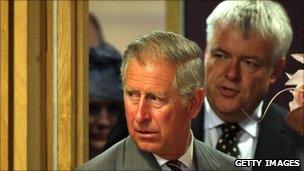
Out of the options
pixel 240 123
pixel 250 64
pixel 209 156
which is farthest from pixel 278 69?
pixel 209 156

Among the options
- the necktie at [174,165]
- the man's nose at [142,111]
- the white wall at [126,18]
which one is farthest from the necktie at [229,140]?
the white wall at [126,18]

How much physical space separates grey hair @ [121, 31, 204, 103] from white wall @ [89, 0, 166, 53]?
3 centimetres

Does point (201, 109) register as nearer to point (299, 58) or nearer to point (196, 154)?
point (196, 154)

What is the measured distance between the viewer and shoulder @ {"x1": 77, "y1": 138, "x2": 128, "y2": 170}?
184cm

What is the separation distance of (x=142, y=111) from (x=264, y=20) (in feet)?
1.31

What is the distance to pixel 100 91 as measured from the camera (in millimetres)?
1852

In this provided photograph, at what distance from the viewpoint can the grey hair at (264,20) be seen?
178 cm

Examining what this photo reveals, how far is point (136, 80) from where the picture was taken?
178cm

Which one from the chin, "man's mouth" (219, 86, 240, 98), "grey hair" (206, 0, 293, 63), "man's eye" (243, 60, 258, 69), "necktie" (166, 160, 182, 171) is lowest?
"necktie" (166, 160, 182, 171)

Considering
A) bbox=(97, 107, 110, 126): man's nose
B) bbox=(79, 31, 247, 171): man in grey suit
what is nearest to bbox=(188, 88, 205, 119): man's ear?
bbox=(79, 31, 247, 171): man in grey suit

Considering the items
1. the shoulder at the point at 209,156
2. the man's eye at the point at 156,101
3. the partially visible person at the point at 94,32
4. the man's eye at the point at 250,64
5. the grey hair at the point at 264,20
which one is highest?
the grey hair at the point at 264,20

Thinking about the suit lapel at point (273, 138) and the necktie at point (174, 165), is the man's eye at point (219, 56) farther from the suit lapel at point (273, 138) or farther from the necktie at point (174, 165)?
the necktie at point (174, 165)

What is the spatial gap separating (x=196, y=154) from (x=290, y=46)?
38 centimetres

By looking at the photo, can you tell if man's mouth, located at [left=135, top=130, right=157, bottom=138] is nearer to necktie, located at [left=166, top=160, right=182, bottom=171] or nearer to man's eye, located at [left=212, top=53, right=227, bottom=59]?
necktie, located at [left=166, top=160, right=182, bottom=171]
